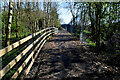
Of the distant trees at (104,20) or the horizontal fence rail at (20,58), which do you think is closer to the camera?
the horizontal fence rail at (20,58)

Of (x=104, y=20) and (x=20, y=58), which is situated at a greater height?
(x=104, y=20)

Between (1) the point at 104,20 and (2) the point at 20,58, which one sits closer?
(2) the point at 20,58

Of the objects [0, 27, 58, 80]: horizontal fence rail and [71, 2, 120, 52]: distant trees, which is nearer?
[0, 27, 58, 80]: horizontal fence rail

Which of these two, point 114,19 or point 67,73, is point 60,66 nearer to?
point 67,73

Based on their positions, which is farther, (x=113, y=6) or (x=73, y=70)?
(x=113, y=6)

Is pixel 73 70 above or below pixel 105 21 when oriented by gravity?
below

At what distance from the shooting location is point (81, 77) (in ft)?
14.9

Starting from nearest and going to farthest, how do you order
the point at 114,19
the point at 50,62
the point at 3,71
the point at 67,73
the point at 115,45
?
the point at 3,71 → the point at 67,73 → the point at 50,62 → the point at 115,45 → the point at 114,19

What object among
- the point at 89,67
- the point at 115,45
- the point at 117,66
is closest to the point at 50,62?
the point at 89,67

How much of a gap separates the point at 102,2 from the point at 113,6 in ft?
4.85

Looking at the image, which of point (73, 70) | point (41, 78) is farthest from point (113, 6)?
→ point (41, 78)

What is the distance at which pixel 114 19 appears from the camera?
9367 mm

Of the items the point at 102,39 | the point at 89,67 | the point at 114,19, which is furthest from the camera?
the point at 102,39

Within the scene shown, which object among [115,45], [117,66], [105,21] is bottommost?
[117,66]
